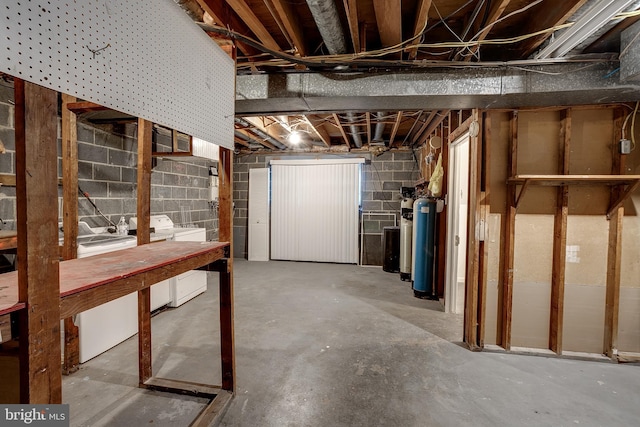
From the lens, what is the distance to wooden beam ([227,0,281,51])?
1.61 metres

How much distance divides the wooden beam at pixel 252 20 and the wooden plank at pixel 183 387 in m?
2.32

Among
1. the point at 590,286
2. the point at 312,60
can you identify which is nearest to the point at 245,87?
the point at 312,60

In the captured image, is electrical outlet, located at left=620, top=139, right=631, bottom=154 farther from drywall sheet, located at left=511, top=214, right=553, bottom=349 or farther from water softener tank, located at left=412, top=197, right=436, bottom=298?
water softener tank, located at left=412, top=197, right=436, bottom=298

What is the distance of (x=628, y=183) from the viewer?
2.30 metres

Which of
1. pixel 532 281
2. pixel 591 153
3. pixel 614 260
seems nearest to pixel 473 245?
pixel 532 281

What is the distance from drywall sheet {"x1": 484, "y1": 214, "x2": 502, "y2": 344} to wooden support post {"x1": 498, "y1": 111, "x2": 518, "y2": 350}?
41mm

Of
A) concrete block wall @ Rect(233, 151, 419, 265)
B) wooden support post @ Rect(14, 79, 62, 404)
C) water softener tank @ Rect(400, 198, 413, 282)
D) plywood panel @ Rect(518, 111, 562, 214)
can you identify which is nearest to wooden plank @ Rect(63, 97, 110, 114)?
wooden support post @ Rect(14, 79, 62, 404)

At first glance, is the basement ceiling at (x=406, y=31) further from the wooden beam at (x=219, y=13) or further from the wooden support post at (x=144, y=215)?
the wooden support post at (x=144, y=215)

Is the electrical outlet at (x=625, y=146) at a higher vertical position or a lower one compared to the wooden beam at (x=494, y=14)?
lower

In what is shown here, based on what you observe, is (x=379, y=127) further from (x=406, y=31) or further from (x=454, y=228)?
(x=406, y=31)

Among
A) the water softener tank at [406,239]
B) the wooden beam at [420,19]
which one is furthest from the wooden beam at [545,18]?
the water softener tank at [406,239]

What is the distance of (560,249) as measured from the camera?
2.48 metres

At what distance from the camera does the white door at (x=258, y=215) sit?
6.27 meters

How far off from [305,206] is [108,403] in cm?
462
